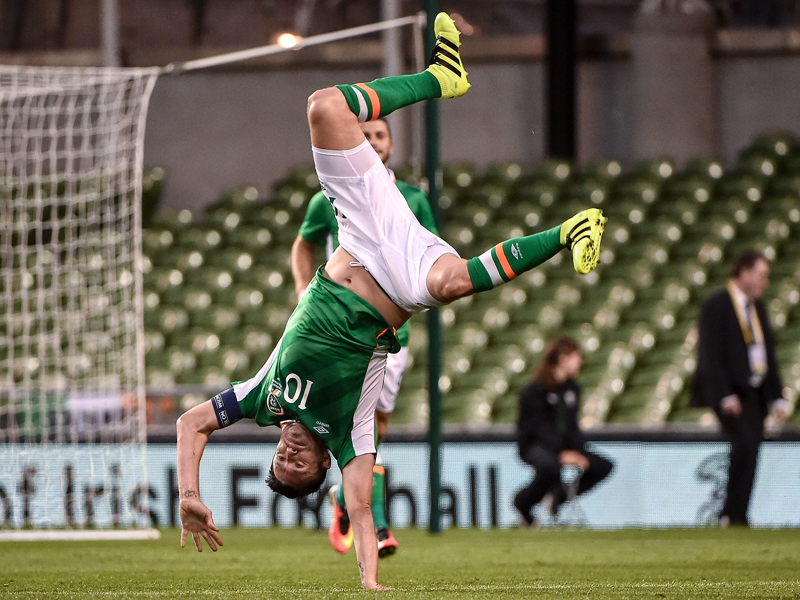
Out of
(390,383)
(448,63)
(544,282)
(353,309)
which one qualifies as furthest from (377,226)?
(544,282)

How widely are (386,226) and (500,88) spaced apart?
10.5m

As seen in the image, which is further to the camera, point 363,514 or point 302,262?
point 302,262

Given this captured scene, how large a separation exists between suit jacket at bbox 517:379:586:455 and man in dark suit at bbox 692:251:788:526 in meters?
0.80

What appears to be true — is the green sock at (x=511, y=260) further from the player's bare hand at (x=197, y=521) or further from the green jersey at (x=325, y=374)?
the player's bare hand at (x=197, y=521)

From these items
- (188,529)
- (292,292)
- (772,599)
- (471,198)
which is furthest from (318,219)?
(471,198)

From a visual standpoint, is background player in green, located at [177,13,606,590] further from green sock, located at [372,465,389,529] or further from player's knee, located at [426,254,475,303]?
green sock, located at [372,465,389,529]

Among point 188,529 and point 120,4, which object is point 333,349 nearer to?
point 188,529

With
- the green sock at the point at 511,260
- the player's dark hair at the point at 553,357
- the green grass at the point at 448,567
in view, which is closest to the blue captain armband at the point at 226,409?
the green grass at the point at 448,567

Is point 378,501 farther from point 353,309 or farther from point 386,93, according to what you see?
point 386,93

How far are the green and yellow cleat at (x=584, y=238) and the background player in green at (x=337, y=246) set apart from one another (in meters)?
1.48

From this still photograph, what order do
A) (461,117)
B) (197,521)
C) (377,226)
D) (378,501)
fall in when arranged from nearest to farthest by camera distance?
(197,521) → (377,226) → (378,501) → (461,117)

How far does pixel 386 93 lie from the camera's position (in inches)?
173

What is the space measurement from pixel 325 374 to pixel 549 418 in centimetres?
414

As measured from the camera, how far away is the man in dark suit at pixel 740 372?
7.76m
